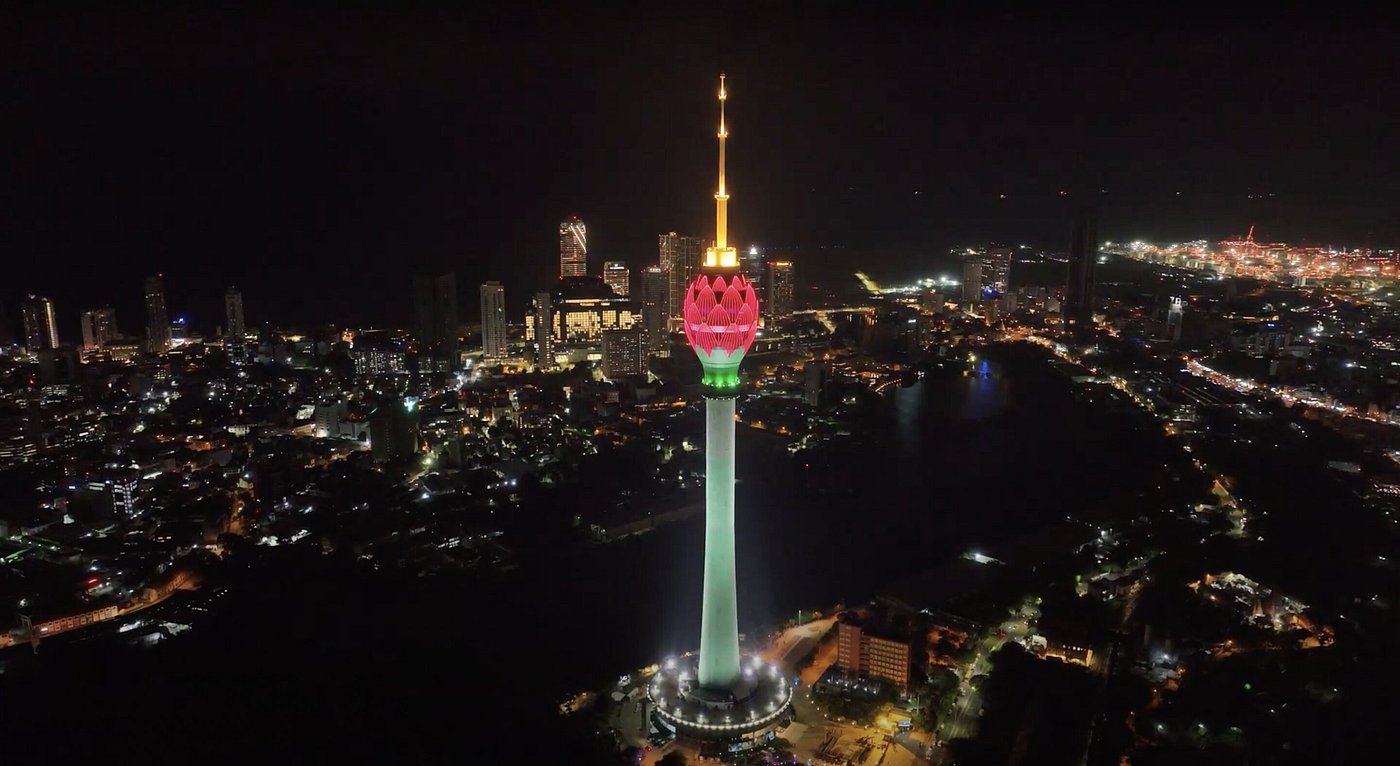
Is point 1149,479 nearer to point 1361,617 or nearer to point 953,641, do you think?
point 1361,617

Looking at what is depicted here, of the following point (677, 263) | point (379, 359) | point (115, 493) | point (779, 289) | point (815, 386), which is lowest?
point (115, 493)

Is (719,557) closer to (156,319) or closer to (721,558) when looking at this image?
(721,558)

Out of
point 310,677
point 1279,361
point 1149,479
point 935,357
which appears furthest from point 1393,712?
point 935,357

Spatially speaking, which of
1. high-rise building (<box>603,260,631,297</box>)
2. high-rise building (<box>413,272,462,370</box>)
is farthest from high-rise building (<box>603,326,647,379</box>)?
high-rise building (<box>603,260,631,297</box>)

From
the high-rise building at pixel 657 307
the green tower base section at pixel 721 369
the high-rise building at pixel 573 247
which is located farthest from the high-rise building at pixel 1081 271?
the green tower base section at pixel 721 369

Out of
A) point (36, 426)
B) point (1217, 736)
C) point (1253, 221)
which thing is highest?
point (1253, 221)

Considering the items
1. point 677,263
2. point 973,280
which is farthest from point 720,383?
point 973,280

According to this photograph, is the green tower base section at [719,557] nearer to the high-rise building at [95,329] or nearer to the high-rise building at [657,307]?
the high-rise building at [657,307]
